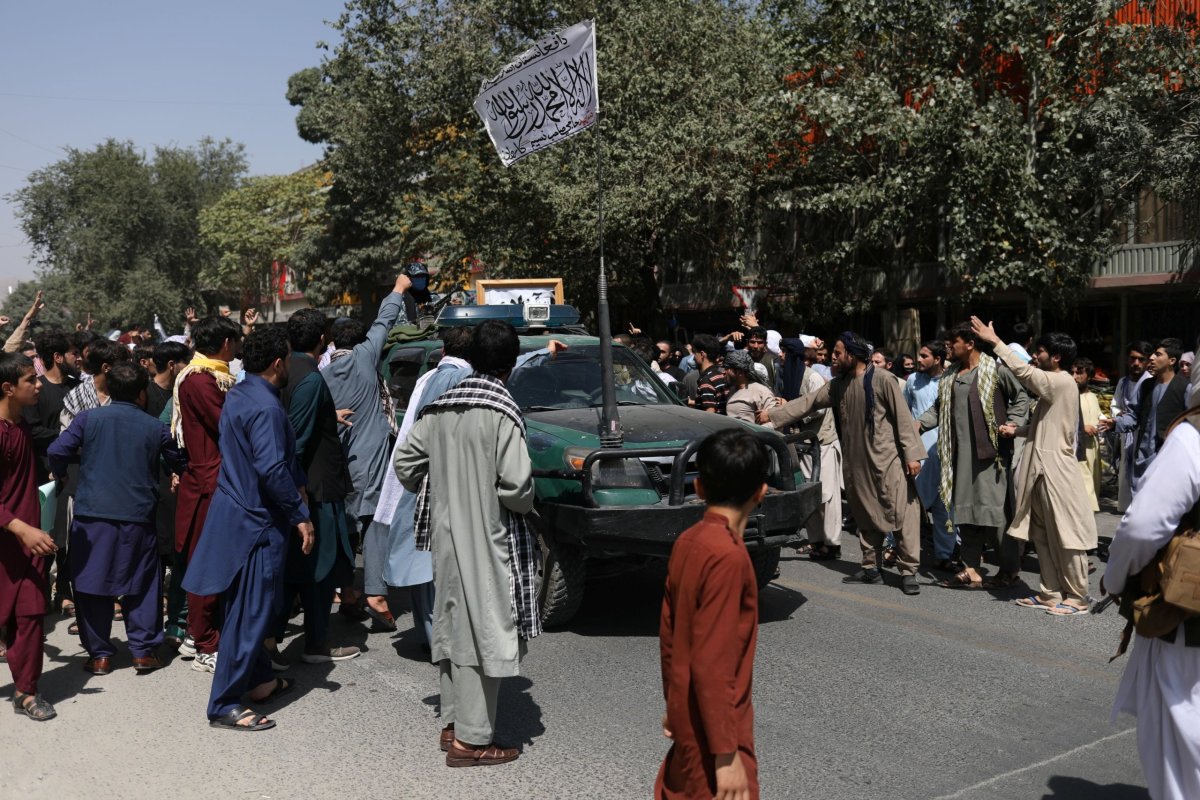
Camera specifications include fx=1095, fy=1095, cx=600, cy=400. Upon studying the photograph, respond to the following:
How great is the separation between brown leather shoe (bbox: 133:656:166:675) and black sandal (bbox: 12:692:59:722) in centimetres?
67

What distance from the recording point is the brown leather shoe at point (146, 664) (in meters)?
6.30

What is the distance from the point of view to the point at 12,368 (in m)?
5.60

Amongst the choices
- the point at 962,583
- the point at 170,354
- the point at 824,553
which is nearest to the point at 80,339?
the point at 170,354

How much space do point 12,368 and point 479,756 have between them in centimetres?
312

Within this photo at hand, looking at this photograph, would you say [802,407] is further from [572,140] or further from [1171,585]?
[572,140]

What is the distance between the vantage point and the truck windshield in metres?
7.99

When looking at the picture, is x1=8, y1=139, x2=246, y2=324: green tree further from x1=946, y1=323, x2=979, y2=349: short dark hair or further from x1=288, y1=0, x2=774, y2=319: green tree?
x1=946, y1=323, x2=979, y2=349: short dark hair

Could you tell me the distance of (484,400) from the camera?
479cm

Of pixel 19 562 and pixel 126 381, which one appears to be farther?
pixel 126 381

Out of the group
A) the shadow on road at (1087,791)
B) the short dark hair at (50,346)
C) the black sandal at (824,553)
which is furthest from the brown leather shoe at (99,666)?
the black sandal at (824,553)

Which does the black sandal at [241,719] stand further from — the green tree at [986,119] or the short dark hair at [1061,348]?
the green tree at [986,119]

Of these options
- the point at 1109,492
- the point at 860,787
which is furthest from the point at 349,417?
the point at 1109,492

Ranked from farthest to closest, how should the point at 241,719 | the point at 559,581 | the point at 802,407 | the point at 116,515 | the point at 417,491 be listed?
the point at 802,407 < the point at 559,581 < the point at 116,515 < the point at 241,719 < the point at 417,491

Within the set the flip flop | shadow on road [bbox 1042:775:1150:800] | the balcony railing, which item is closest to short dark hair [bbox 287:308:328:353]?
shadow on road [bbox 1042:775:1150:800]
